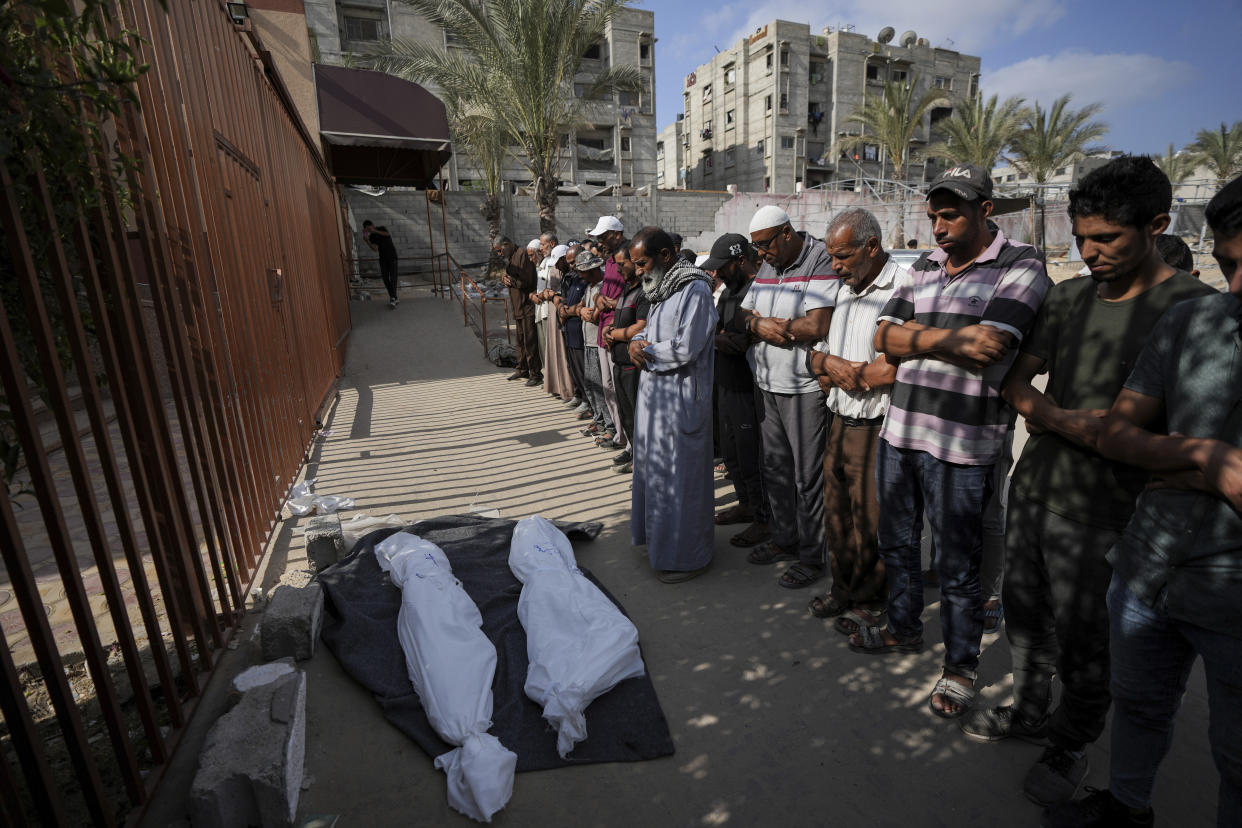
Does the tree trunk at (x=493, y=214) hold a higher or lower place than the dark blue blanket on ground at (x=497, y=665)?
higher

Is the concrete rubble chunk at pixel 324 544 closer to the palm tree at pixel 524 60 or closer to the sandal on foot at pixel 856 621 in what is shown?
the sandal on foot at pixel 856 621

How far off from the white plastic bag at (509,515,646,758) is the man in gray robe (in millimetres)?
636

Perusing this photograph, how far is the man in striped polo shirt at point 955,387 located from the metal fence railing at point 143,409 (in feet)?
9.17

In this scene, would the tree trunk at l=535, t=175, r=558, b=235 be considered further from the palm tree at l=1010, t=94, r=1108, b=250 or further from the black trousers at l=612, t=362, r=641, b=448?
the palm tree at l=1010, t=94, r=1108, b=250

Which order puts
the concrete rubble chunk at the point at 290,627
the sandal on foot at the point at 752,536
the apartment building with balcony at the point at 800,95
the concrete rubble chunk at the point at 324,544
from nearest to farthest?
1. the concrete rubble chunk at the point at 290,627
2. the concrete rubble chunk at the point at 324,544
3. the sandal on foot at the point at 752,536
4. the apartment building with balcony at the point at 800,95

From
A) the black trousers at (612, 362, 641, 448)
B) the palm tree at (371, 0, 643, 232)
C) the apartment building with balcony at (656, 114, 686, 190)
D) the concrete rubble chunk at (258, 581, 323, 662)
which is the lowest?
the concrete rubble chunk at (258, 581, 323, 662)

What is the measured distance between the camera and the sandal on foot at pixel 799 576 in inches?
143

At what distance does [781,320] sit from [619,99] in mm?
38388

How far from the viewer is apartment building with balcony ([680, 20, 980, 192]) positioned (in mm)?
41875

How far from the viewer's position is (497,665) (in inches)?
113

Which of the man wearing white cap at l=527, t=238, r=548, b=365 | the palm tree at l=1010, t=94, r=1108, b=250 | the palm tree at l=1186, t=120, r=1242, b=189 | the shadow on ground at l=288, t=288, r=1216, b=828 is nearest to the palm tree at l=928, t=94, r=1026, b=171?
the palm tree at l=1010, t=94, r=1108, b=250

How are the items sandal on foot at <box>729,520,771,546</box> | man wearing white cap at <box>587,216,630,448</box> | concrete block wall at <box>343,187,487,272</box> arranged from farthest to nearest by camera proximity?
concrete block wall at <box>343,187,487,272</box> < man wearing white cap at <box>587,216,630,448</box> < sandal on foot at <box>729,520,771,546</box>

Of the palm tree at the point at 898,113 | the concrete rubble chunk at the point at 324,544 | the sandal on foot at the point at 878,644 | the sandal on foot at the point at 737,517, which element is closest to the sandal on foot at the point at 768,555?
the sandal on foot at the point at 737,517

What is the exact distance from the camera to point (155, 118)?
2.89 metres
